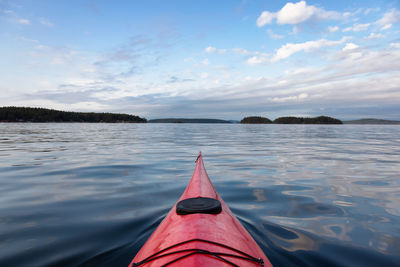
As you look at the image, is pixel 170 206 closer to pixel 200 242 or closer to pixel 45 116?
pixel 200 242

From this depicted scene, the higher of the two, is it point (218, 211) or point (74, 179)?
point (218, 211)

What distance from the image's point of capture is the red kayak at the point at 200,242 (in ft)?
6.06

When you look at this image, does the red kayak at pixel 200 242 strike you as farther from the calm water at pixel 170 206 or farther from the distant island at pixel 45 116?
the distant island at pixel 45 116

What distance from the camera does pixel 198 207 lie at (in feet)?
8.75

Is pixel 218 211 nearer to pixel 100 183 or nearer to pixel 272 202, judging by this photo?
pixel 272 202

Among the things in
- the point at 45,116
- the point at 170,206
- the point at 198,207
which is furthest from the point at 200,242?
the point at 45,116

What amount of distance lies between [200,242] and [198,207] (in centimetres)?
68

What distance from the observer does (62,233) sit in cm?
385

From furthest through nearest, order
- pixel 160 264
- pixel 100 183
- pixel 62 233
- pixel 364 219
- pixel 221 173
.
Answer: pixel 221 173 < pixel 100 183 < pixel 364 219 < pixel 62 233 < pixel 160 264

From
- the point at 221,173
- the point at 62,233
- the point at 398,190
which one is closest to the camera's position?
the point at 62,233

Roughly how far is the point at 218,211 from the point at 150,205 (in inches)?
119

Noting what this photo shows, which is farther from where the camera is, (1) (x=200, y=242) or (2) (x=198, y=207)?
(2) (x=198, y=207)

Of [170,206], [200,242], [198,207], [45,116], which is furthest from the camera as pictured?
[45,116]

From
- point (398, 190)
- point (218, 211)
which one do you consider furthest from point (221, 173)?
point (218, 211)
